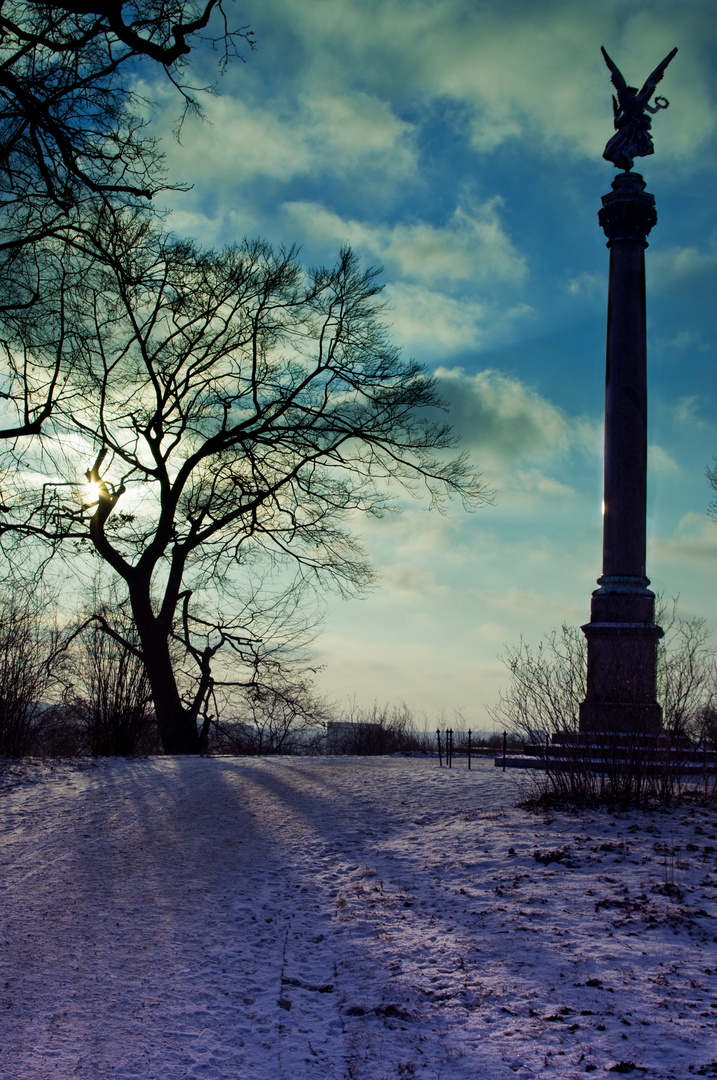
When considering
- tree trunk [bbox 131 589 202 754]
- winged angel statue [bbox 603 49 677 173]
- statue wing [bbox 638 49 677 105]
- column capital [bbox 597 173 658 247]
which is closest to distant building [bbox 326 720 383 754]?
tree trunk [bbox 131 589 202 754]

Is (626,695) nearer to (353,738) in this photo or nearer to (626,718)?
(626,718)

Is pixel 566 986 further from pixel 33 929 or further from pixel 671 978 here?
pixel 33 929

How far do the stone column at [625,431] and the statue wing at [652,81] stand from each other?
7.04 feet

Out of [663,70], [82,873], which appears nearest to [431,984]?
[82,873]

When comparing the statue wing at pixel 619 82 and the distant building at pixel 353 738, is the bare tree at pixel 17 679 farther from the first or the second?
the statue wing at pixel 619 82

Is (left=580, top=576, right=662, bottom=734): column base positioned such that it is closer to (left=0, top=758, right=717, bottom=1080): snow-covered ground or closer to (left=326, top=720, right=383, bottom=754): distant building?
(left=0, top=758, right=717, bottom=1080): snow-covered ground

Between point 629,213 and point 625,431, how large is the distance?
4.86m

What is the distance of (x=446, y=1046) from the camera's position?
157 inches

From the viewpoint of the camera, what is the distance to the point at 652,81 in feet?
60.7

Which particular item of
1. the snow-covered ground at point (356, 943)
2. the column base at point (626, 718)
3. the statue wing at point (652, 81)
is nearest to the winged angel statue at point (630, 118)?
the statue wing at point (652, 81)

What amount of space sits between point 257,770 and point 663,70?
17.8 meters

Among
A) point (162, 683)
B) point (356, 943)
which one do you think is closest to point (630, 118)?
point (162, 683)

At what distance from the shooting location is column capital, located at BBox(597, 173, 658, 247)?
57.2 feet

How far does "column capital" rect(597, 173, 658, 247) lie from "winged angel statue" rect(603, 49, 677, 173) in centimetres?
96
